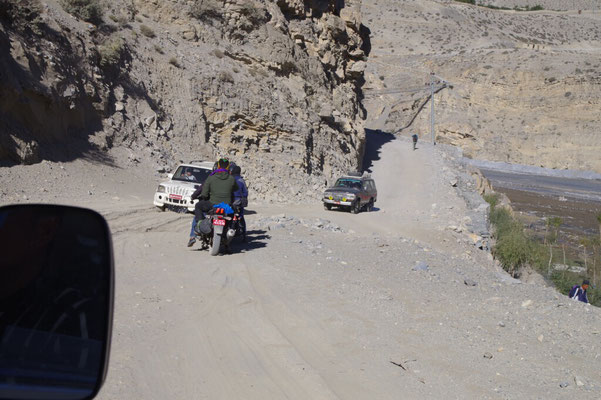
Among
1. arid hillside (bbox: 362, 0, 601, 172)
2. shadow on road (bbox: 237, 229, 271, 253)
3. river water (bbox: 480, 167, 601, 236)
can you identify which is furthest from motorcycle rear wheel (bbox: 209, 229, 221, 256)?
arid hillside (bbox: 362, 0, 601, 172)

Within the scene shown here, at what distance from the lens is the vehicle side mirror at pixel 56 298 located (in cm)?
224

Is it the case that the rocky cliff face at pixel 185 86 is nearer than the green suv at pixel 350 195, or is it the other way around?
the rocky cliff face at pixel 185 86

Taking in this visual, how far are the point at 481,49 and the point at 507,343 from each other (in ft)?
359

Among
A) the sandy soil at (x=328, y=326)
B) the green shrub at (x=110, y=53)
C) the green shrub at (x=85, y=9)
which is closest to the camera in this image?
the sandy soil at (x=328, y=326)

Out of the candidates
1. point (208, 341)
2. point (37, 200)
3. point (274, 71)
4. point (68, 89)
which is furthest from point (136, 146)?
point (208, 341)

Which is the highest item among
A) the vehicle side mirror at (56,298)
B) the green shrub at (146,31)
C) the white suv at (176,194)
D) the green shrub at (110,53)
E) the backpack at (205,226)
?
the green shrub at (146,31)

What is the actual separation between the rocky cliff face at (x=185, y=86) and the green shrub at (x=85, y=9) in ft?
0.21

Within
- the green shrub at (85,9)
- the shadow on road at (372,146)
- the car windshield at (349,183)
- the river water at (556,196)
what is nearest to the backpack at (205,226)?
the car windshield at (349,183)

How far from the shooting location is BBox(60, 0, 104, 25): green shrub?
85.1ft

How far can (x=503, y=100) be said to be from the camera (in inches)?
3597

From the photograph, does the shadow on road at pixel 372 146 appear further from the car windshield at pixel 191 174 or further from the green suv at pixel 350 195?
the car windshield at pixel 191 174

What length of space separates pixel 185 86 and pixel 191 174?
11.8m

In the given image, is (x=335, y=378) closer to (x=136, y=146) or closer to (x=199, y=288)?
(x=199, y=288)

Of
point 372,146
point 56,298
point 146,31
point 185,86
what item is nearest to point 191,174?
point 185,86
